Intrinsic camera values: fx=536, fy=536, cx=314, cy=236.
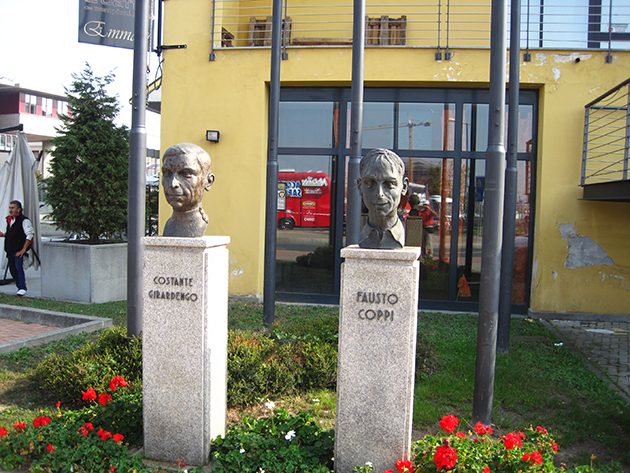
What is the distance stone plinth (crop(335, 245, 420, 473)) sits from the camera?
3652 millimetres

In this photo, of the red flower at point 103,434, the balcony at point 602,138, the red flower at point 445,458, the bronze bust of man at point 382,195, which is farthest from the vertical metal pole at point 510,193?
the red flower at point 103,434

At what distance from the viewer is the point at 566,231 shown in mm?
9688

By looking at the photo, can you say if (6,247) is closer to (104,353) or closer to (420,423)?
(104,353)

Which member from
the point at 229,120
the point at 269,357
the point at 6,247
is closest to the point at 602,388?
the point at 269,357

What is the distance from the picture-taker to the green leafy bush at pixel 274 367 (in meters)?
5.40

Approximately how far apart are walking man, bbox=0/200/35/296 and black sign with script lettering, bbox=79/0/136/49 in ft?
12.2

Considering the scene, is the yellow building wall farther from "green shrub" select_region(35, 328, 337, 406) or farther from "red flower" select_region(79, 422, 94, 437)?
"red flower" select_region(79, 422, 94, 437)

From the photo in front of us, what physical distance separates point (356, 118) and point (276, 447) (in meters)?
4.20

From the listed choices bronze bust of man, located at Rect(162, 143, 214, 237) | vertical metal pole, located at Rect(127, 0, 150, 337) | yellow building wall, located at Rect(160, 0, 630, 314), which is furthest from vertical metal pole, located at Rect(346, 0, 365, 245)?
yellow building wall, located at Rect(160, 0, 630, 314)

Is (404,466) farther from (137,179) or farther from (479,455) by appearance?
(137,179)

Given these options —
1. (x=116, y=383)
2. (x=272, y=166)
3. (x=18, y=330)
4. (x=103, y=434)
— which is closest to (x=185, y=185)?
(x=116, y=383)

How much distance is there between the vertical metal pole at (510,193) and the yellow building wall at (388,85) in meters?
3.05

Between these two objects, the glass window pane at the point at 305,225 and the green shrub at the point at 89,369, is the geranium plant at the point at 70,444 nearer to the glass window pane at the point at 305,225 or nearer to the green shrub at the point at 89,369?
the green shrub at the point at 89,369

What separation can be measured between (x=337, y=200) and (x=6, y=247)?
6608mm
